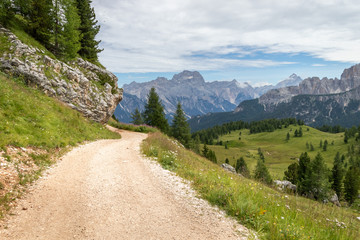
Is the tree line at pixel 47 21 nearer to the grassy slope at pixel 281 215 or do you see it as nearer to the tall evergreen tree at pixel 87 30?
the tall evergreen tree at pixel 87 30

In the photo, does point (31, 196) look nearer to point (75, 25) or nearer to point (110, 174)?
point (110, 174)

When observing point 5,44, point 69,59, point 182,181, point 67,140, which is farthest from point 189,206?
point 69,59

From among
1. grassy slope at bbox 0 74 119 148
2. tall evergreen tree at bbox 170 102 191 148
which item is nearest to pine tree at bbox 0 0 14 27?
grassy slope at bbox 0 74 119 148

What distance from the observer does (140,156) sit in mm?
16109

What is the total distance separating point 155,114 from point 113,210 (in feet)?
173

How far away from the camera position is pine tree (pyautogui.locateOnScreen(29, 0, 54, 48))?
27.9 metres

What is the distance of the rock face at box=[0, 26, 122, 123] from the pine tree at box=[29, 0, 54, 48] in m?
4.63

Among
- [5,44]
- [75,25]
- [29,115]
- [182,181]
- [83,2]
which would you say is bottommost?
[182,181]

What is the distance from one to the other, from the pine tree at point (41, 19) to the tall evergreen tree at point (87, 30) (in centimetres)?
887

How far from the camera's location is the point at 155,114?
59.6 meters

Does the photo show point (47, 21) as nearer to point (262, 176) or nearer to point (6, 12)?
point (6, 12)

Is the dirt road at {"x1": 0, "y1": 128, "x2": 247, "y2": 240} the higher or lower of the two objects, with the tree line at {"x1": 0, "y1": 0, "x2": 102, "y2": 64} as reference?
lower

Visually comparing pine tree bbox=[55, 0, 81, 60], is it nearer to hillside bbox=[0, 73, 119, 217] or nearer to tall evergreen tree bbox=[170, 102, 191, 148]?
hillside bbox=[0, 73, 119, 217]

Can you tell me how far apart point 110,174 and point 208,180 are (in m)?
5.61
